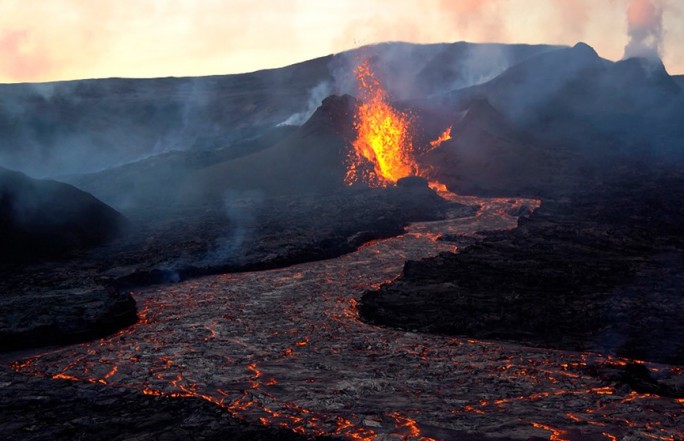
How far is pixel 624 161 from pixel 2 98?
75837 mm

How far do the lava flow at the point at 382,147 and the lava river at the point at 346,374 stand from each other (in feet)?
85.1

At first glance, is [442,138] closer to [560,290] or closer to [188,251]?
[188,251]

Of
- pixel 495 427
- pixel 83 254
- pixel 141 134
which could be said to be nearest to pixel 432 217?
pixel 83 254

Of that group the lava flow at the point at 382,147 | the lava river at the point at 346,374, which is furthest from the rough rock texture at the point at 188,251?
the lava flow at the point at 382,147

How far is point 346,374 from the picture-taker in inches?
455

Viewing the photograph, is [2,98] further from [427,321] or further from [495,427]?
[495,427]

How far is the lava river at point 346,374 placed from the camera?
9062 mm

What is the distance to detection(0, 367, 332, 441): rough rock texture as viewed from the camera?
8.80 metres

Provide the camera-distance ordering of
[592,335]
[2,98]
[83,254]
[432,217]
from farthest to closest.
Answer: [2,98], [432,217], [83,254], [592,335]

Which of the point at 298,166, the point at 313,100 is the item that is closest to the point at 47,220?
the point at 298,166

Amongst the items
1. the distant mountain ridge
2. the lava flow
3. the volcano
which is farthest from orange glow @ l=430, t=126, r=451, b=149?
the distant mountain ridge

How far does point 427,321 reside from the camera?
616 inches

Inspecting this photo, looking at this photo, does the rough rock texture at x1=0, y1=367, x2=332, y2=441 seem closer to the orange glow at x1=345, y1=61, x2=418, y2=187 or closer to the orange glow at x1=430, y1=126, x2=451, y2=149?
the orange glow at x1=345, y1=61, x2=418, y2=187

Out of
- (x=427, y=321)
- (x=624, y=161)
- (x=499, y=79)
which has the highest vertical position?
(x=499, y=79)
